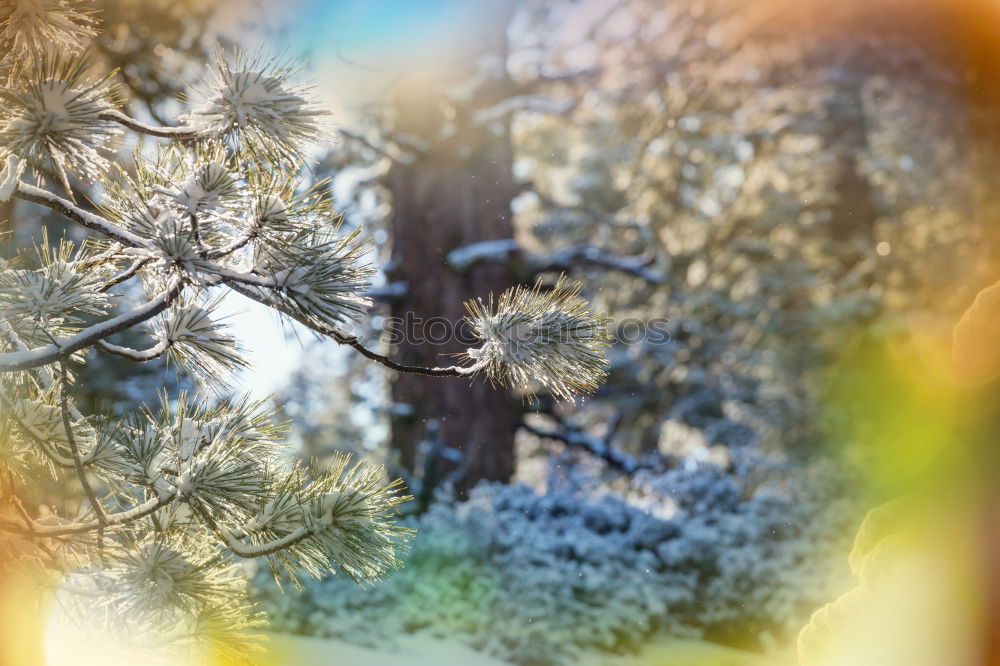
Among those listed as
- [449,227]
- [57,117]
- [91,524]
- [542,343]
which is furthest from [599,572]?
[57,117]

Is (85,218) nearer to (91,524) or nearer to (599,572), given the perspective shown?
(91,524)

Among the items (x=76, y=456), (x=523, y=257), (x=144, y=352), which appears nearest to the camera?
(x=76, y=456)

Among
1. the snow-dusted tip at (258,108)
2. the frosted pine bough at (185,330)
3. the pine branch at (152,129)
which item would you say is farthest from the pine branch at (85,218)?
the snow-dusted tip at (258,108)

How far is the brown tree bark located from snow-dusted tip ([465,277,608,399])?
16.6 feet

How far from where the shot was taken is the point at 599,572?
6.06m

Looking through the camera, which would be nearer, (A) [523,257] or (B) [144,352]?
(B) [144,352]

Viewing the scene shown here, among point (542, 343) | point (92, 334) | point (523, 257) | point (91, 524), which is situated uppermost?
point (523, 257)

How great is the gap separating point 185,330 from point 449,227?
599 centimetres

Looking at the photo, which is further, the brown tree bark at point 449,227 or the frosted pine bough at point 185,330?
the brown tree bark at point 449,227

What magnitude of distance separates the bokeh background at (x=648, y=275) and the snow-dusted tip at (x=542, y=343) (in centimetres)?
330

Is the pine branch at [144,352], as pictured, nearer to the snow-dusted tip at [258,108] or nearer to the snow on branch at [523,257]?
the snow-dusted tip at [258,108]

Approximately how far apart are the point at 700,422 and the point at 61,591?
26.2 feet

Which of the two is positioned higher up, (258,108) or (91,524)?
(258,108)

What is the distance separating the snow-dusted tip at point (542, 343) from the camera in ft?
7.75
